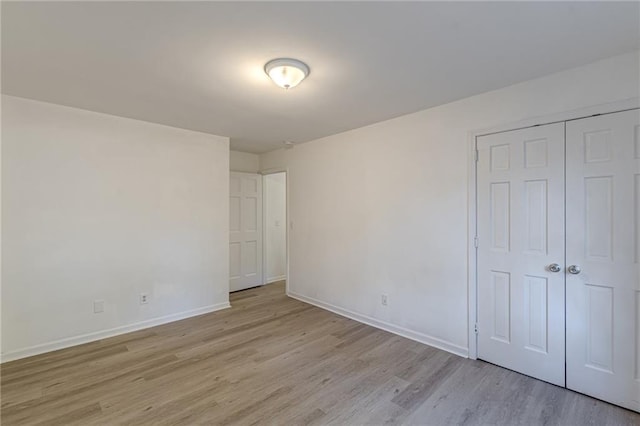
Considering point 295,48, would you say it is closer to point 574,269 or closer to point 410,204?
point 410,204

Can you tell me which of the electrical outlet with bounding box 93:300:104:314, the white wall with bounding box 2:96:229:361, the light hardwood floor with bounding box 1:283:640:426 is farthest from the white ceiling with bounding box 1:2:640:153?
the light hardwood floor with bounding box 1:283:640:426

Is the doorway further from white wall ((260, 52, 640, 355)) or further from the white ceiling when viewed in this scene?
the white ceiling

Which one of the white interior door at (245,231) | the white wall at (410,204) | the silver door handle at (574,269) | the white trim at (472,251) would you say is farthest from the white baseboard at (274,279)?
the silver door handle at (574,269)

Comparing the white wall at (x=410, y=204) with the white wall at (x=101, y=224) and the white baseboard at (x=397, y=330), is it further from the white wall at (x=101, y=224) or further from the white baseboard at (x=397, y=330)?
the white wall at (x=101, y=224)

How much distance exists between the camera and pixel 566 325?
7.49ft

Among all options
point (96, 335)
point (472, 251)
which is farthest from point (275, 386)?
point (96, 335)

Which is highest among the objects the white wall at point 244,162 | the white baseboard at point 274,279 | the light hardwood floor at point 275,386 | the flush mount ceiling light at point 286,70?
the flush mount ceiling light at point 286,70

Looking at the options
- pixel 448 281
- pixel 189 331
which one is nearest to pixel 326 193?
pixel 448 281

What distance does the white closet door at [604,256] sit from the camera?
79.6 inches

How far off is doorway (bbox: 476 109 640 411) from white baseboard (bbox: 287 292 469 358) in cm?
23

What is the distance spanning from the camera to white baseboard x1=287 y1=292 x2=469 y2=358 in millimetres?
2891

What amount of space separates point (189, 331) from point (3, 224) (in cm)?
202

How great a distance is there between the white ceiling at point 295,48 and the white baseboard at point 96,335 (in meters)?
2.42

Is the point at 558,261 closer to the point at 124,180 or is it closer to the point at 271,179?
the point at 124,180
